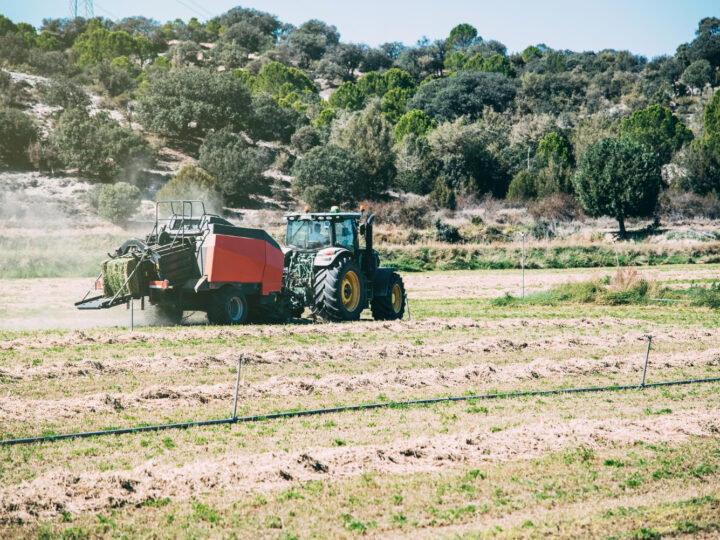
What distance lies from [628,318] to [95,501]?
62.6 ft

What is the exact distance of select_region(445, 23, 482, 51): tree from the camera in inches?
6590

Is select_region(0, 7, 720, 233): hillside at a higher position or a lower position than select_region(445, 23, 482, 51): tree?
lower

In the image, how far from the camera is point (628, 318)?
22.7m

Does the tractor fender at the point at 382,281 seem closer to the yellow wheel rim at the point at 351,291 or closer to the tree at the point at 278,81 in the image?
the yellow wheel rim at the point at 351,291

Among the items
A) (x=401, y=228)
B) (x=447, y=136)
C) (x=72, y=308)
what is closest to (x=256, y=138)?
(x=447, y=136)

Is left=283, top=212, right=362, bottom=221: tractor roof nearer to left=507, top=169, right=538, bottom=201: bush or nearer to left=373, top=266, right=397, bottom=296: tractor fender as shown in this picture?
left=373, top=266, right=397, bottom=296: tractor fender

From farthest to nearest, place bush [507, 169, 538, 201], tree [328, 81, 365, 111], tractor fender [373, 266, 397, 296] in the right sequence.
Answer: tree [328, 81, 365, 111]
bush [507, 169, 538, 201]
tractor fender [373, 266, 397, 296]

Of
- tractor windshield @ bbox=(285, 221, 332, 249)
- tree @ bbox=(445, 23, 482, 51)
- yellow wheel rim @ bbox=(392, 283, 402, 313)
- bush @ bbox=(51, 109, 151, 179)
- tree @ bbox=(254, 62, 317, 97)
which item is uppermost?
tree @ bbox=(445, 23, 482, 51)

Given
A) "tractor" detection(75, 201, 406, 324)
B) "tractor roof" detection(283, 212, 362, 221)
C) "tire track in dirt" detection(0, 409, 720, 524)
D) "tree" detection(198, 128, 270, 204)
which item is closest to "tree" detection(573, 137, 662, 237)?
"tree" detection(198, 128, 270, 204)

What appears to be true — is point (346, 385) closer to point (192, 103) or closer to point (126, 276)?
point (126, 276)

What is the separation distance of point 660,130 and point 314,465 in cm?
8793

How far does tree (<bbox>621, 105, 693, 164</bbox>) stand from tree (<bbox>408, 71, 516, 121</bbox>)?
20528 mm

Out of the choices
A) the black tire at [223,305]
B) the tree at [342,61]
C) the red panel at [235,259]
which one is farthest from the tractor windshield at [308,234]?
the tree at [342,61]

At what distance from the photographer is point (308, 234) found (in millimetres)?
21016
